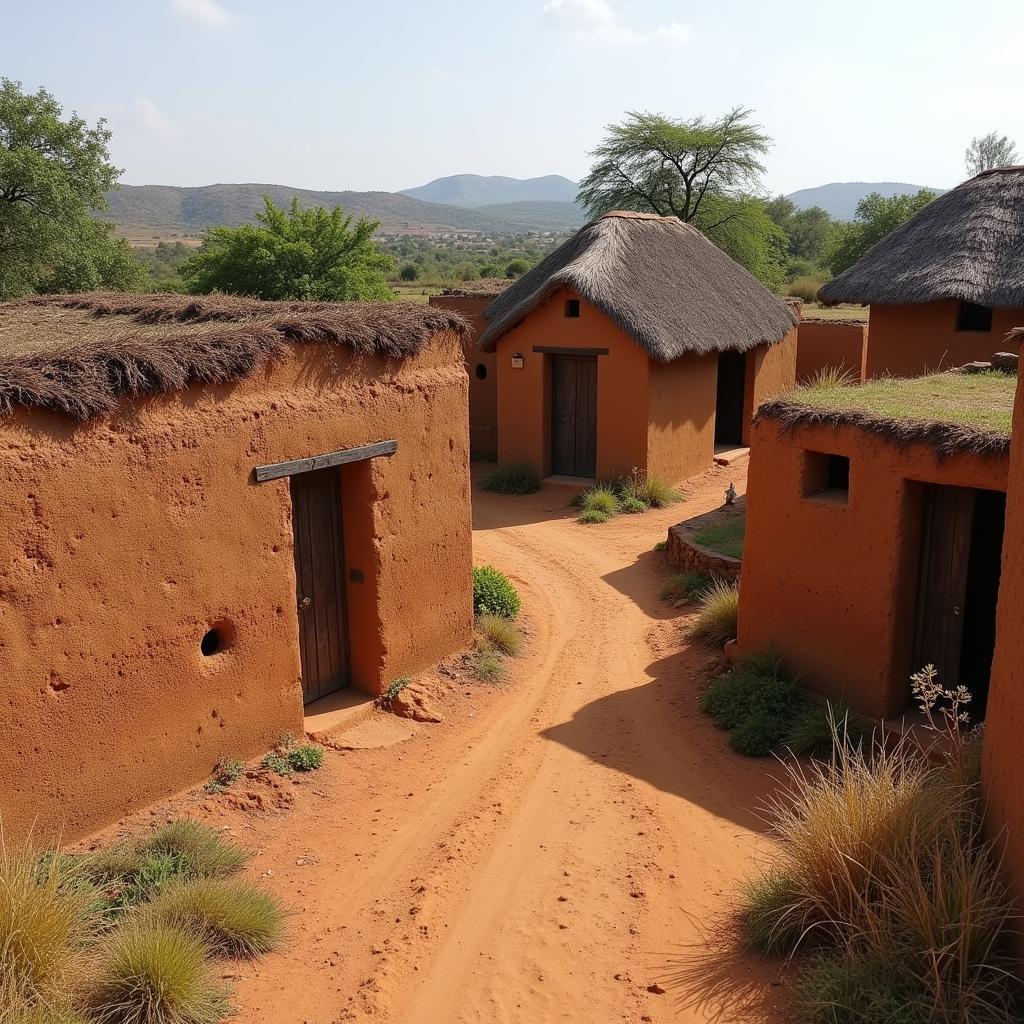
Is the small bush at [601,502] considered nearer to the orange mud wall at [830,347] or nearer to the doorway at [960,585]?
the doorway at [960,585]

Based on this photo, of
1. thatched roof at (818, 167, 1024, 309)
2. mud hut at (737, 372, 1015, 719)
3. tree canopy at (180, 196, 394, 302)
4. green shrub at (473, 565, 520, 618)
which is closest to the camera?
mud hut at (737, 372, 1015, 719)

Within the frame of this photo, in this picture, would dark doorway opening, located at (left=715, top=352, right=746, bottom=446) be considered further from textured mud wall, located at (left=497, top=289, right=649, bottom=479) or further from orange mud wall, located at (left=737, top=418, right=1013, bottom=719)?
orange mud wall, located at (left=737, top=418, right=1013, bottom=719)

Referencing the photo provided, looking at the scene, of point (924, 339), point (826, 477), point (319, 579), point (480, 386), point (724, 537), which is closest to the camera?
point (826, 477)

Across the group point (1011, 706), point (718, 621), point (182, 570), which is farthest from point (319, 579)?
point (1011, 706)

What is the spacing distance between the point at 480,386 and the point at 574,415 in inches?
114

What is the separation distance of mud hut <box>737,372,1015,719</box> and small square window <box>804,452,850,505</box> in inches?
0.5

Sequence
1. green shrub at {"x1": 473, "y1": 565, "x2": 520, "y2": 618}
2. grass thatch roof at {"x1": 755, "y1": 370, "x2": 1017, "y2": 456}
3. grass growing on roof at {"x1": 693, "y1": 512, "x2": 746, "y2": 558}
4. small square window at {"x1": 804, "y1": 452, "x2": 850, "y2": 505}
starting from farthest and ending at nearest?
grass growing on roof at {"x1": 693, "y1": 512, "x2": 746, "y2": 558} → green shrub at {"x1": 473, "y1": 565, "x2": 520, "y2": 618} → small square window at {"x1": 804, "y1": 452, "x2": 850, "y2": 505} → grass thatch roof at {"x1": 755, "y1": 370, "x2": 1017, "y2": 456}

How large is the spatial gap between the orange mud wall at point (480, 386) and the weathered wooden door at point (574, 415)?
2055 mm

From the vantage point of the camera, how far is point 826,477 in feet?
26.6

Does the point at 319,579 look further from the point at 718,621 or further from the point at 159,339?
the point at 718,621

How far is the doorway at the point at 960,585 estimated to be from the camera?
7297 millimetres

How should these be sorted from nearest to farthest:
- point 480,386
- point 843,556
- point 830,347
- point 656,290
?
→ point 843,556 < point 656,290 < point 480,386 < point 830,347

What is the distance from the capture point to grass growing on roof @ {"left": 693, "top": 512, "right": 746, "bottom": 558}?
1146 centimetres

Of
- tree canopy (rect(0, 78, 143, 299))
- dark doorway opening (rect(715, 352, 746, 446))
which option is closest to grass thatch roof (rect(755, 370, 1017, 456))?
dark doorway opening (rect(715, 352, 746, 446))
